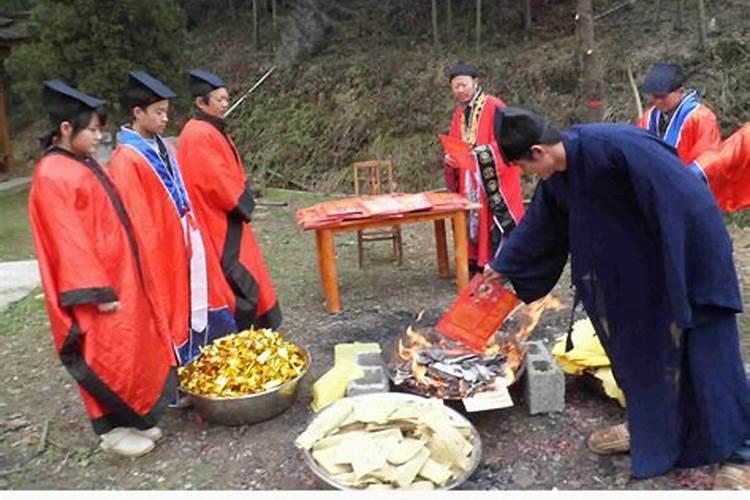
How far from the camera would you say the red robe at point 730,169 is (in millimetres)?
4477

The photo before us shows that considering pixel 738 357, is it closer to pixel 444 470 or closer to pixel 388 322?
pixel 444 470

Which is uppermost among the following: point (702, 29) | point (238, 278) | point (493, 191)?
point (702, 29)

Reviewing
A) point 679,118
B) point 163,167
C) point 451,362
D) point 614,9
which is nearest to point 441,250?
point 679,118

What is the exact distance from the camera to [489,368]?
399 centimetres

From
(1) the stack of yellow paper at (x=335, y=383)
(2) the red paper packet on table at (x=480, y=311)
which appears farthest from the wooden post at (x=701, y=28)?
(1) the stack of yellow paper at (x=335, y=383)

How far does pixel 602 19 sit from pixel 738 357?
12.1 metres

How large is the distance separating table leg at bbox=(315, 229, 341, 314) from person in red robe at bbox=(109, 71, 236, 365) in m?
1.34

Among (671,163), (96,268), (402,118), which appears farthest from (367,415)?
(402,118)

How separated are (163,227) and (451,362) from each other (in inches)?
70.5

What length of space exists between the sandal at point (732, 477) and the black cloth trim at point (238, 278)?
113 inches

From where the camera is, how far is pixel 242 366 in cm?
403

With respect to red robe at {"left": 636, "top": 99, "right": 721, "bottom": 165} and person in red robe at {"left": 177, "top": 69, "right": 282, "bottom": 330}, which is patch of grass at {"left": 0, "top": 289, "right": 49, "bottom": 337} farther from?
red robe at {"left": 636, "top": 99, "right": 721, "bottom": 165}

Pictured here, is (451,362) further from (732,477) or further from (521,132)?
(521,132)

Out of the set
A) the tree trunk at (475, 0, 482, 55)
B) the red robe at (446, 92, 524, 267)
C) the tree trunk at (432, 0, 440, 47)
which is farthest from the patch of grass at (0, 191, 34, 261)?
the tree trunk at (475, 0, 482, 55)
